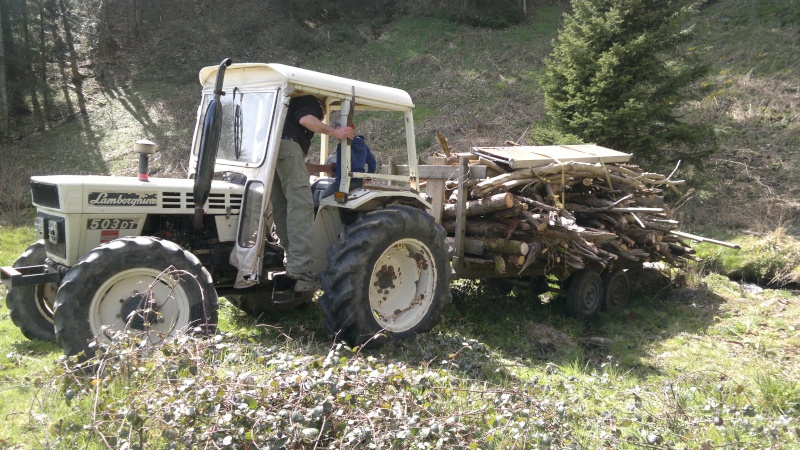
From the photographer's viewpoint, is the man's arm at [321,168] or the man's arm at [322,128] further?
the man's arm at [321,168]

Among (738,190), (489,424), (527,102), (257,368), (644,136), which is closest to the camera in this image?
(489,424)

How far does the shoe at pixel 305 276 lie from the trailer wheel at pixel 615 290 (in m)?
4.30

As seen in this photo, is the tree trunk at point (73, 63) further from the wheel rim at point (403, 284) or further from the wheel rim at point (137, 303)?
the wheel rim at point (137, 303)

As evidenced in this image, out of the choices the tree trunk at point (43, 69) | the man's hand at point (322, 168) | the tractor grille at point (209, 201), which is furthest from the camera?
the tree trunk at point (43, 69)

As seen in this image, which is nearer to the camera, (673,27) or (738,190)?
(673,27)

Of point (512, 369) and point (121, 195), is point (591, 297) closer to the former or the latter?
point (512, 369)

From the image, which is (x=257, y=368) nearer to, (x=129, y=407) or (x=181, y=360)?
(x=181, y=360)

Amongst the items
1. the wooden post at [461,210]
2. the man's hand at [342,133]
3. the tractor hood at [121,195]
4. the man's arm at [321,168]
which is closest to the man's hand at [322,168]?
the man's arm at [321,168]

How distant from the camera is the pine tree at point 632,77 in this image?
1182cm

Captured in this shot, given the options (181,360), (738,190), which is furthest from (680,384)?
(738,190)

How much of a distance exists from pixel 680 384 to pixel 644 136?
26.2 ft

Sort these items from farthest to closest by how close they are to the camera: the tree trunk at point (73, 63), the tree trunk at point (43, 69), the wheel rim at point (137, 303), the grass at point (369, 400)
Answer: the tree trunk at point (73, 63) → the tree trunk at point (43, 69) → the wheel rim at point (137, 303) → the grass at point (369, 400)

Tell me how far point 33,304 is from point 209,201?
6.24 feet

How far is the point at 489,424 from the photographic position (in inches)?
148
